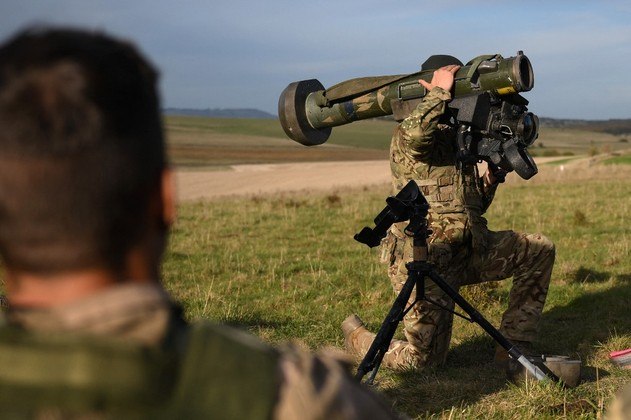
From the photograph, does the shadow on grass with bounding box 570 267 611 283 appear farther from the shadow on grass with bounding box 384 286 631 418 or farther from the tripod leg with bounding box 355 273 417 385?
the tripod leg with bounding box 355 273 417 385

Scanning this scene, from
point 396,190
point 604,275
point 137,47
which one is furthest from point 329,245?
point 137,47

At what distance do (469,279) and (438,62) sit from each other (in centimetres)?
165

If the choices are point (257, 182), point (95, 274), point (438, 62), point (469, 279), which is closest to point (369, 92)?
point (438, 62)

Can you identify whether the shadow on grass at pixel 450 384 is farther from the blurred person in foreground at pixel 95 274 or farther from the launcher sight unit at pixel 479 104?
the blurred person in foreground at pixel 95 274

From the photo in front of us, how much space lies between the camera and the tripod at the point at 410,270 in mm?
5250

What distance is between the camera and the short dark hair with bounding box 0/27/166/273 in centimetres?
145

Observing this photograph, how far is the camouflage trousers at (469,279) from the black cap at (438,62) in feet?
4.23

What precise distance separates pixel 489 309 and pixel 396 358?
2056 mm

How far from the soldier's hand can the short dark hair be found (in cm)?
418

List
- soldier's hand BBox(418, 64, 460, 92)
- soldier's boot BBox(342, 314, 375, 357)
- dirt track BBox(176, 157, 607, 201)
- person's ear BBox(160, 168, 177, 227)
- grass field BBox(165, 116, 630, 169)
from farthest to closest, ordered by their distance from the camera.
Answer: grass field BBox(165, 116, 630, 169)
dirt track BBox(176, 157, 607, 201)
soldier's boot BBox(342, 314, 375, 357)
soldier's hand BBox(418, 64, 460, 92)
person's ear BBox(160, 168, 177, 227)

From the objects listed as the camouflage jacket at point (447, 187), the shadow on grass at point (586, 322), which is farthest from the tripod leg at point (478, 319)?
the shadow on grass at point (586, 322)

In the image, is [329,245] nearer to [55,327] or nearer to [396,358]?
[396,358]

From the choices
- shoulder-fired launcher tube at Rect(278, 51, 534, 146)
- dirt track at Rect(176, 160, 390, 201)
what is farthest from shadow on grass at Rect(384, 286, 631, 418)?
Answer: dirt track at Rect(176, 160, 390, 201)

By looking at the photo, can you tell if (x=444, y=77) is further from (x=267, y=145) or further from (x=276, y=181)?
(x=267, y=145)
